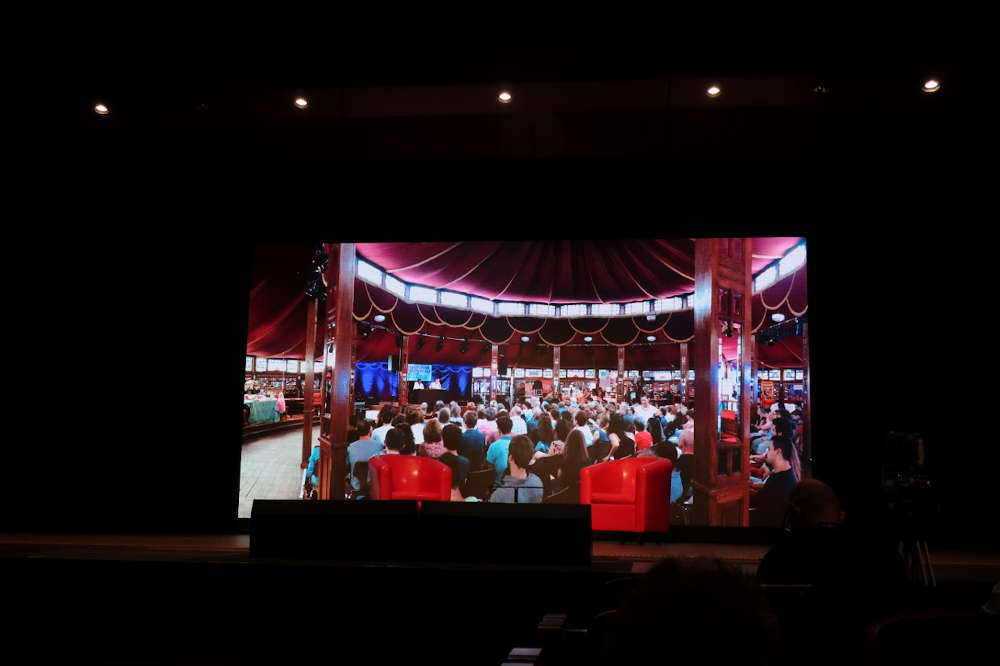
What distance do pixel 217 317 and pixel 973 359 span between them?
6.34 meters

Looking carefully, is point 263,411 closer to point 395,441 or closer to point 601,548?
point 395,441

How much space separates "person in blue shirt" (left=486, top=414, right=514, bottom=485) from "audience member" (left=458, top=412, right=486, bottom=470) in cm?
6

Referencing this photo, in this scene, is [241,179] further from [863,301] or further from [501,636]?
[863,301]

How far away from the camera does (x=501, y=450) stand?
19.6 ft

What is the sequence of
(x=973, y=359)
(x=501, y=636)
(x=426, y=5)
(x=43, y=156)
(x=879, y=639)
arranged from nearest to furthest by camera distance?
(x=879, y=639) < (x=501, y=636) < (x=426, y=5) < (x=973, y=359) < (x=43, y=156)

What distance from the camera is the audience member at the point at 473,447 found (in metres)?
6.00

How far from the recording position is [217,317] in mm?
6113

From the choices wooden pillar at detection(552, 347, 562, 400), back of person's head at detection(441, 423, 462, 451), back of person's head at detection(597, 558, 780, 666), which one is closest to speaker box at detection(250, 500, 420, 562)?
back of person's head at detection(597, 558, 780, 666)

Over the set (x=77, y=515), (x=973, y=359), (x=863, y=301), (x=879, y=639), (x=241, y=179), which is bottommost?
(x=77, y=515)

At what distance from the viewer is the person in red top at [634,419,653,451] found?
594cm

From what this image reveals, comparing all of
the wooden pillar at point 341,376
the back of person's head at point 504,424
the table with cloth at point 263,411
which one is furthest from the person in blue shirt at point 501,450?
the table with cloth at point 263,411

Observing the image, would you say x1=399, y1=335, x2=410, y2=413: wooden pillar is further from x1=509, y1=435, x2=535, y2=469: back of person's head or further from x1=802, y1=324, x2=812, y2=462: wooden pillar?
x1=802, y1=324, x2=812, y2=462: wooden pillar

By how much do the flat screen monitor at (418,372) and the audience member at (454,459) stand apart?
0.48 m

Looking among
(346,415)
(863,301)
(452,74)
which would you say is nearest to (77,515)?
(346,415)
